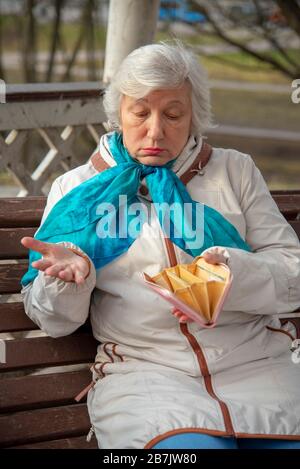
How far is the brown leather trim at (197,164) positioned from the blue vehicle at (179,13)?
4.81 meters

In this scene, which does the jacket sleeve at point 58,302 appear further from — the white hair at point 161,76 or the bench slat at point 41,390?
the white hair at point 161,76

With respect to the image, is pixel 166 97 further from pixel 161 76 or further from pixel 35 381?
pixel 35 381

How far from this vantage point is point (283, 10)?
5.50 meters

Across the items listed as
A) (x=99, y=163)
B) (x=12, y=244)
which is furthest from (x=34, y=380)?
(x=99, y=163)

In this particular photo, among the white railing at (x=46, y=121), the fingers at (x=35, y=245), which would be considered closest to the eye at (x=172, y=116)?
the fingers at (x=35, y=245)

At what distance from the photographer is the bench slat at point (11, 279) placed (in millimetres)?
3387

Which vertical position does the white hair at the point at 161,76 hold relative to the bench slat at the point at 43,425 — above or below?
above

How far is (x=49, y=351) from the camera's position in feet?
10.8

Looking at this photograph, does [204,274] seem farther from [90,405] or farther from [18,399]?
[18,399]

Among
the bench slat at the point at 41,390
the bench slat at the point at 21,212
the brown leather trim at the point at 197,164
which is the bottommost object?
the bench slat at the point at 41,390

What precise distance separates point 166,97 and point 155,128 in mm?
109

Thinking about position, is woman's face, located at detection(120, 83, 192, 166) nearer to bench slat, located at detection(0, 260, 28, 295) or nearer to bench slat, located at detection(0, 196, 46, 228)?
bench slat, located at detection(0, 196, 46, 228)

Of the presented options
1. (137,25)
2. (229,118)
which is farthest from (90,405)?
(229,118)
